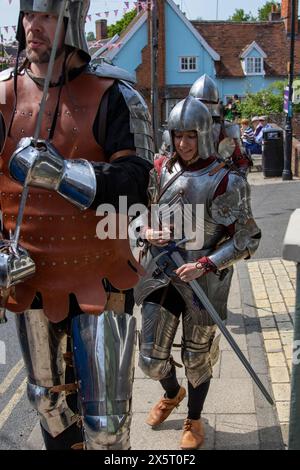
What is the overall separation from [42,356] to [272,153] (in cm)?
1350

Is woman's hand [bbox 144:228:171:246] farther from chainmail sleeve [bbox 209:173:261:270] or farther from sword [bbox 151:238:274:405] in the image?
chainmail sleeve [bbox 209:173:261:270]

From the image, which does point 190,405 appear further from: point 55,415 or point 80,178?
point 80,178

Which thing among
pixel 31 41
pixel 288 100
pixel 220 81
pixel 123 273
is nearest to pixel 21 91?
pixel 31 41

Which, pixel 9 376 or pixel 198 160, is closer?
pixel 198 160

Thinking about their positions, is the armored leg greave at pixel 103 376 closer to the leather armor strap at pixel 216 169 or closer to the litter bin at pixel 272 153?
the leather armor strap at pixel 216 169

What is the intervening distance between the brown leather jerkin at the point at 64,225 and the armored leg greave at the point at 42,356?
83mm

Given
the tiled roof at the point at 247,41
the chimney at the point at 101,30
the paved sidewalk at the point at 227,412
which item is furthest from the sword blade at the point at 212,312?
the chimney at the point at 101,30

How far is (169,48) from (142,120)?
105 ft

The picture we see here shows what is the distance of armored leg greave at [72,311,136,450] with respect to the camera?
232 cm

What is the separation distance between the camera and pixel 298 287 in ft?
7.88

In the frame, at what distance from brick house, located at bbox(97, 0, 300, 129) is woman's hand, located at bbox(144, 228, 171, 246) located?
94.7 ft

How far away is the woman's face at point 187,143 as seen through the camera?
320cm

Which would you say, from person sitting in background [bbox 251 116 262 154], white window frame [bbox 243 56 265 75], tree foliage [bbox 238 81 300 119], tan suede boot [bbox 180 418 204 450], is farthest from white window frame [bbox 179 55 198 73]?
tan suede boot [bbox 180 418 204 450]

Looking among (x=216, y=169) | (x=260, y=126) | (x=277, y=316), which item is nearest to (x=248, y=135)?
(x=260, y=126)
